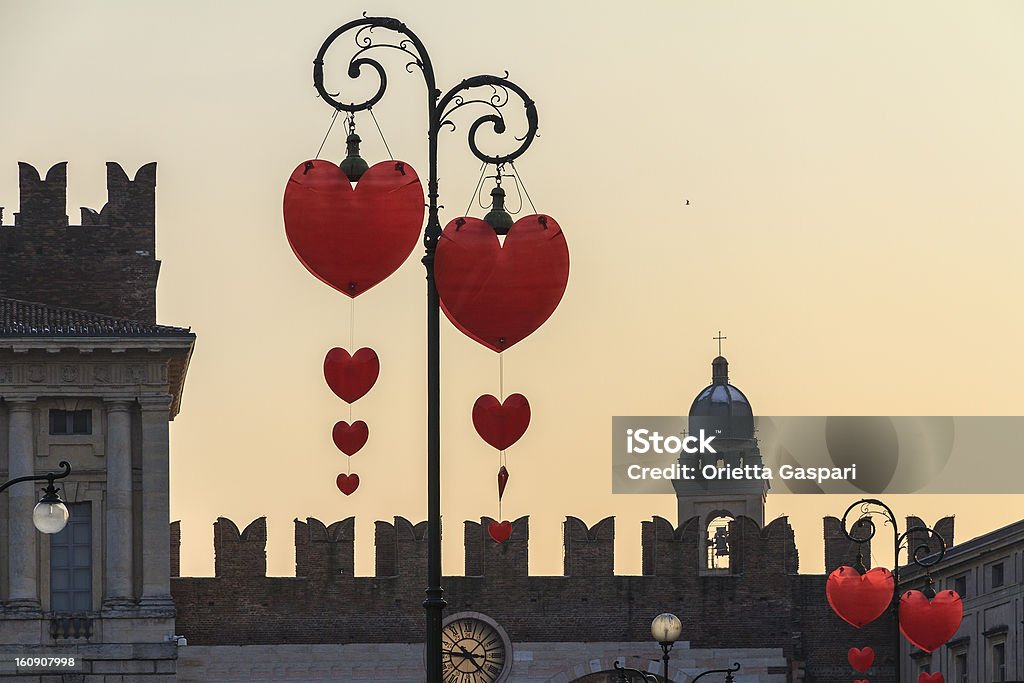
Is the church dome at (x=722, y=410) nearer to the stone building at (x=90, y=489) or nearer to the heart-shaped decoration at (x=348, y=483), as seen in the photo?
the stone building at (x=90, y=489)

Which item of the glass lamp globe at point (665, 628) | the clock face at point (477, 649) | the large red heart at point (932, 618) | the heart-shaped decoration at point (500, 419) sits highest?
the heart-shaped decoration at point (500, 419)

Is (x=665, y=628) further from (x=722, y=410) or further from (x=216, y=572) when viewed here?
(x=722, y=410)

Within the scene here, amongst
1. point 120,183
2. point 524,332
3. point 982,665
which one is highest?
point 120,183

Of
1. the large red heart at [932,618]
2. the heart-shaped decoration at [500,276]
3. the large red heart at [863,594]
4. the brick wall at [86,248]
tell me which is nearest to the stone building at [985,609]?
the brick wall at [86,248]

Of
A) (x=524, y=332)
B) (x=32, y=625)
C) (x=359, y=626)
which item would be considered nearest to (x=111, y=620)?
(x=32, y=625)

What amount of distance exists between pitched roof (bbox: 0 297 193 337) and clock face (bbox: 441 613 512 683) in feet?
31.1

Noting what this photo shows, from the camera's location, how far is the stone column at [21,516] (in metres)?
52.9

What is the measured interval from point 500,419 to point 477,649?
3831 centimetres

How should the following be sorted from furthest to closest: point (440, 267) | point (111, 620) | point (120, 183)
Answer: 1. point (120, 183)
2. point (111, 620)
3. point (440, 267)

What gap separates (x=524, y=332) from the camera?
59.4 feet

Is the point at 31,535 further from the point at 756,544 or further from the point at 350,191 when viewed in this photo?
the point at 350,191

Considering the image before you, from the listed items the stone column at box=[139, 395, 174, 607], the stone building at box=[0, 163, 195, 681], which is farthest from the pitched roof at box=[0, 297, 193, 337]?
the stone column at box=[139, 395, 174, 607]

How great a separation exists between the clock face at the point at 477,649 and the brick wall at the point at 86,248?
30.1 feet

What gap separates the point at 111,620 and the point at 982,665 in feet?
58.3
